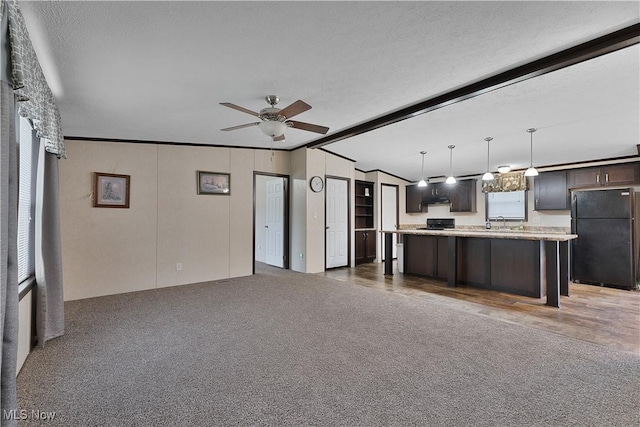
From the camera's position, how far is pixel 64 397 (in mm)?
1895

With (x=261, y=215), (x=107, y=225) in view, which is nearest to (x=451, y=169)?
(x=261, y=215)

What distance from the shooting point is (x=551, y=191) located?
596cm

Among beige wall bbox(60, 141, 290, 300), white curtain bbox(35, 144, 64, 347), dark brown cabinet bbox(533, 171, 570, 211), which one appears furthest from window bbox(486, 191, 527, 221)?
white curtain bbox(35, 144, 64, 347)

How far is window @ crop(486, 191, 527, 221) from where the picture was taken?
21.2 ft

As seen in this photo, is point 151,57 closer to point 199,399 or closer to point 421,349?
point 199,399

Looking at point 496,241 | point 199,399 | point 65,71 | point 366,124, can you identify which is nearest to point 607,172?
point 496,241

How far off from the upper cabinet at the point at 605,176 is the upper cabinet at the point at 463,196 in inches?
73.7

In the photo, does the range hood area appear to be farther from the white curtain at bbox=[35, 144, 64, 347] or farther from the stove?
the white curtain at bbox=[35, 144, 64, 347]

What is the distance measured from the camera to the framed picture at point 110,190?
427 centimetres

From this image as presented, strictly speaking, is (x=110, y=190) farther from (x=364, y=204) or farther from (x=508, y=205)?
(x=508, y=205)

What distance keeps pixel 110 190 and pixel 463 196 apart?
7.28 metres

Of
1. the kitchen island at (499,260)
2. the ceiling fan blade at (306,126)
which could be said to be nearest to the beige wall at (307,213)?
the kitchen island at (499,260)

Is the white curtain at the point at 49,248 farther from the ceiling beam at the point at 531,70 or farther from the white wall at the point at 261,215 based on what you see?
the white wall at the point at 261,215

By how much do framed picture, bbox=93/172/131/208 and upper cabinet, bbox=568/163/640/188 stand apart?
790 centimetres
